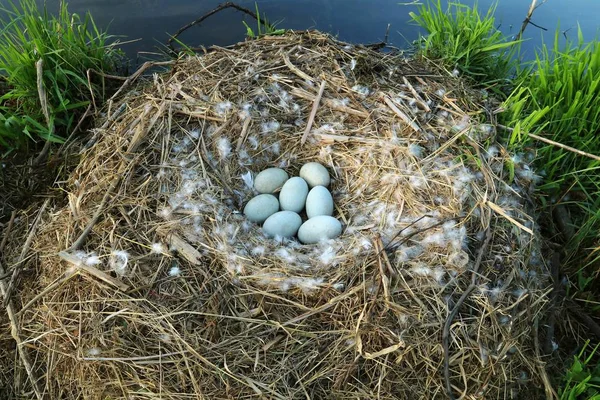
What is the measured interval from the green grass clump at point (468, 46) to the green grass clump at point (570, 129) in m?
0.32

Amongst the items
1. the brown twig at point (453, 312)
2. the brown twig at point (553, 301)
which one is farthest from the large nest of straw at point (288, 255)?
the brown twig at point (553, 301)

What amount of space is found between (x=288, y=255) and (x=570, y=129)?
155 cm

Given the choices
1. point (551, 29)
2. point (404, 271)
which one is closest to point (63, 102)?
Result: point (404, 271)

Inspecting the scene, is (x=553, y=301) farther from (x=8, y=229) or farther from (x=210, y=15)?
(x=210, y=15)

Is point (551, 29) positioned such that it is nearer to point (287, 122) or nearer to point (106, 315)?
point (287, 122)

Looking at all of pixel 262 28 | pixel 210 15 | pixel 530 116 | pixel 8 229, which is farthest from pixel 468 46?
pixel 8 229

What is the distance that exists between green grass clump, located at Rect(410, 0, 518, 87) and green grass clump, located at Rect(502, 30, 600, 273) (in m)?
0.32

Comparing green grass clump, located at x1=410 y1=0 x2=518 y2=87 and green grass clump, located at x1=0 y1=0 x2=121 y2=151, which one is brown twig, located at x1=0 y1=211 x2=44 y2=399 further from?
green grass clump, located at x1=410 y1=0 x2=518 y2=87

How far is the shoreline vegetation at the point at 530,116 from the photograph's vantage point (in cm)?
226

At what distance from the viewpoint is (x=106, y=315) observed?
181cm

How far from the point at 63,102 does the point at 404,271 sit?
71.3 inches

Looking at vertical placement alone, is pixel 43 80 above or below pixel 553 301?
above

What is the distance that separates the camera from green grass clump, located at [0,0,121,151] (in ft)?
7.98

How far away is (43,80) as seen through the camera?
249 cm
